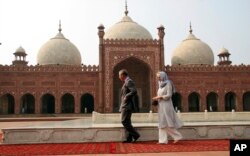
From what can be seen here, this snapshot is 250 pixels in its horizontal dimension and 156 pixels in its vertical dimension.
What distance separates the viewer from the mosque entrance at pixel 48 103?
71.9 ft

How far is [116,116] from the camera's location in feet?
Result: 38.5

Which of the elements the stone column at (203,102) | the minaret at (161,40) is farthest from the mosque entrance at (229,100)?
the minaret at (161,40)

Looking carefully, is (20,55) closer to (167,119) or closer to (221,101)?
(221,101)

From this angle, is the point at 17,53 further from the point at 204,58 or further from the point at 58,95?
the point at 204,58

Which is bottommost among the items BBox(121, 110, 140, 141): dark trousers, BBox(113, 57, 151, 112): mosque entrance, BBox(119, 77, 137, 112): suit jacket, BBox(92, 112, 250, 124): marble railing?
BBox(92, 112, 250, 124): marble railing

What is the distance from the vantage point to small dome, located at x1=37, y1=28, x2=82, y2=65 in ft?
79.3

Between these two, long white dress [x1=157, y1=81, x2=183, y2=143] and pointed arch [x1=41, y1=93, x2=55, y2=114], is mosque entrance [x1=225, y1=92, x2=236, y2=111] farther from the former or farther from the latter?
long white dress [x1=157, y1=81, x2=183, y2=143]

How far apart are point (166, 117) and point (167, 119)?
4 cm

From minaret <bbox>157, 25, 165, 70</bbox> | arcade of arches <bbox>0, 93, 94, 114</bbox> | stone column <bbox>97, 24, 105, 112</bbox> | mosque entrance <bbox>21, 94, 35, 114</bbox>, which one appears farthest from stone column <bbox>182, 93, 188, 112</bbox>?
mosque entrance <bbox>21, 94, 35, 114</bbox>

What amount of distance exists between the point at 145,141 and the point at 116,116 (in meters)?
6.46

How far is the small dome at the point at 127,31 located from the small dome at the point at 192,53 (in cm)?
320

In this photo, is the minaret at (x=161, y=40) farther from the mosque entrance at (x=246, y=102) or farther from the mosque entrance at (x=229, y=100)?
the mosque entrance at (x=246, y=102)

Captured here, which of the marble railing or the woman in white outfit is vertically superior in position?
the woman in white outfit

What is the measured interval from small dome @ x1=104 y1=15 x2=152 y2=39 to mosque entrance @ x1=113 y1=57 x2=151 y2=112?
2318 mm
